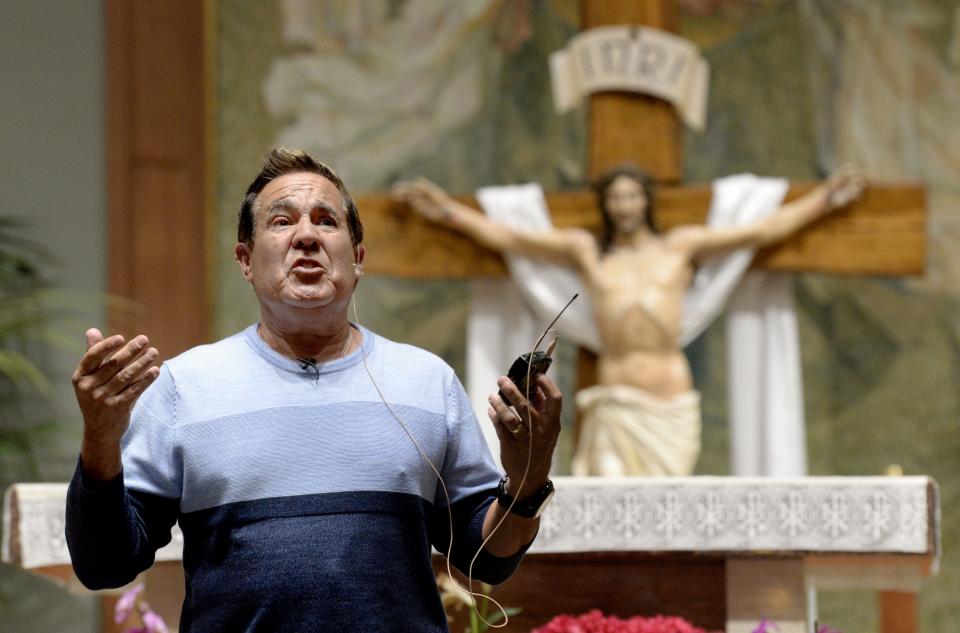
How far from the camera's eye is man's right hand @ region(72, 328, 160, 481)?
5.78 feet

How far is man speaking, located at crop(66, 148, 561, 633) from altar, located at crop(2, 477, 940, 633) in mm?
1567

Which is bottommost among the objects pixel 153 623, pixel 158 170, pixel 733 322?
pixel 153 623

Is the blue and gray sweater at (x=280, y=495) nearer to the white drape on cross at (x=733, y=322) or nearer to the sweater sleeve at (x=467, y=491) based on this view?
the sweater sleeve at (x=467, y=491)

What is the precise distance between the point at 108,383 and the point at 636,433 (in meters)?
3.30

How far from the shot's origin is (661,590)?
12.3 feet

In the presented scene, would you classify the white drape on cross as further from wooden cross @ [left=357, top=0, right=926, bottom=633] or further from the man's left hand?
the man's left hand

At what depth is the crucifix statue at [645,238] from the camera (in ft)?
16.5

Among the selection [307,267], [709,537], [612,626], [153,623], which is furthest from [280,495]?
[709,537]

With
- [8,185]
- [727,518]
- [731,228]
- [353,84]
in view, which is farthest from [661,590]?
[353,84]

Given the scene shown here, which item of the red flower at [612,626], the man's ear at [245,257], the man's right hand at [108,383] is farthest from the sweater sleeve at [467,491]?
the red flower at [612,626]

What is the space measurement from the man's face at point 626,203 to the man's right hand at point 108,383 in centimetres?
341

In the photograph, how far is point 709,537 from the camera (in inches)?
142

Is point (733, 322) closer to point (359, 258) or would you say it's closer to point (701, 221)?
point (701, 221)

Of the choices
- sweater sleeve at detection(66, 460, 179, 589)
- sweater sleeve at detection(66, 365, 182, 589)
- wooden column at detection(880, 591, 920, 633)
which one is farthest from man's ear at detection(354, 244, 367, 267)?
wooden column at detection(880, 591, 920, 633)
